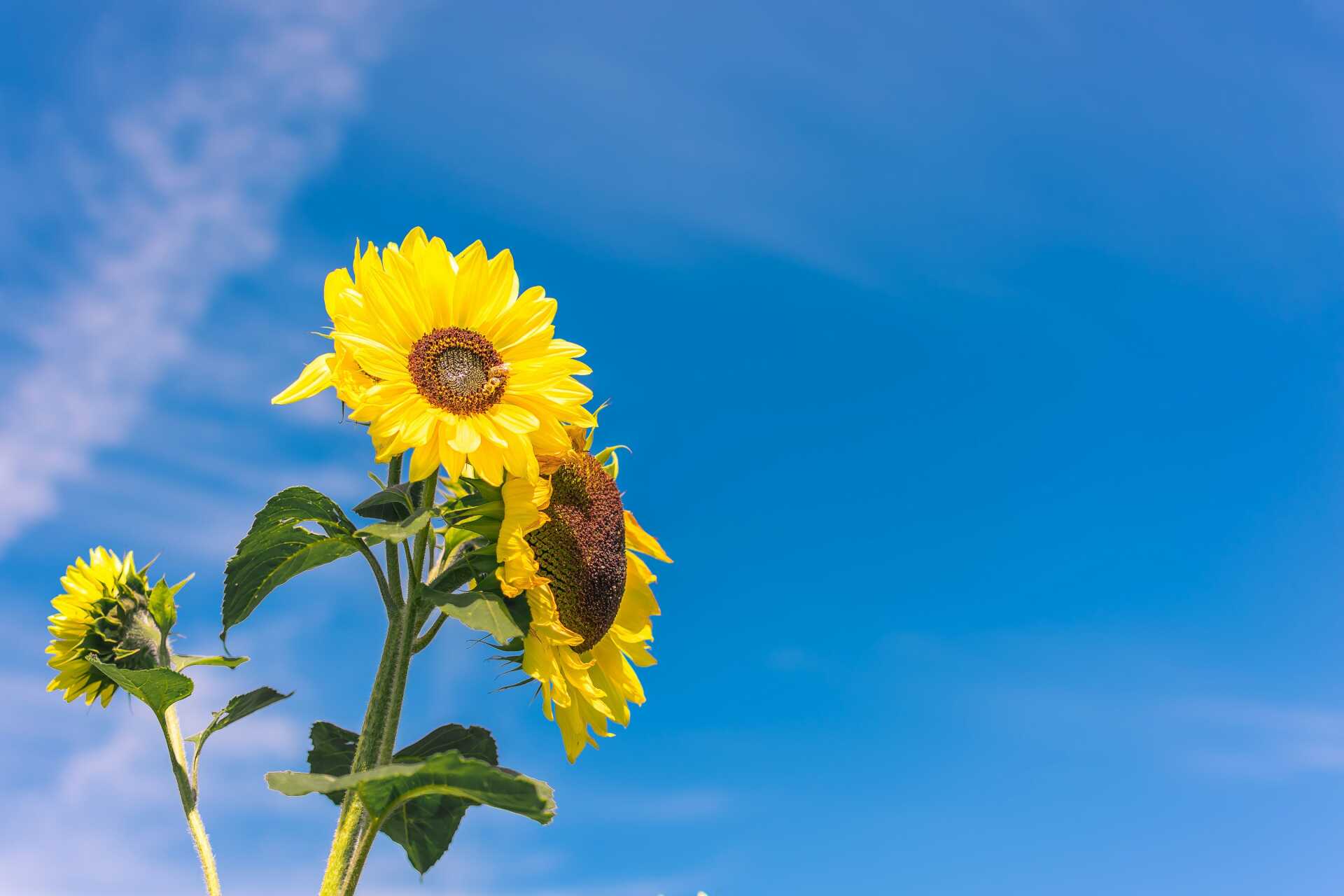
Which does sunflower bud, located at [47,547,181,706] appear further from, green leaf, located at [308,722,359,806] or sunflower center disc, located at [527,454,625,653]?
sunflower center disc, located at [527,454,625,653]

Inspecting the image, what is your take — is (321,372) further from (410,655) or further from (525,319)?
(410,655)

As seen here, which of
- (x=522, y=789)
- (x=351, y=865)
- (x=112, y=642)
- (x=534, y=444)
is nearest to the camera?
(x=522, y=789)

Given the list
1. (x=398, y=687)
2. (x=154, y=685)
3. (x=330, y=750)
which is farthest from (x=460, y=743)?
(x=154, y=685)

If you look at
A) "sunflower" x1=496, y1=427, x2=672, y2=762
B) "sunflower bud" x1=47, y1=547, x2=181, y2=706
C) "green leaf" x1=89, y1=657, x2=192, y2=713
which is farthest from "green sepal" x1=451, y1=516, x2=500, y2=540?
"sunflower bud" x1=47, y1=547, x2=181, y2=706

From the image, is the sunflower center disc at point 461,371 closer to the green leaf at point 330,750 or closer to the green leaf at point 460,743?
the green leaf at point 460,743

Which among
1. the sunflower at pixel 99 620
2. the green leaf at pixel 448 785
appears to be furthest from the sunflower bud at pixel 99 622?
the green leaf at pixel 448 785

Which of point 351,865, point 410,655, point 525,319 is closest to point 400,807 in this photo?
point 351,865
